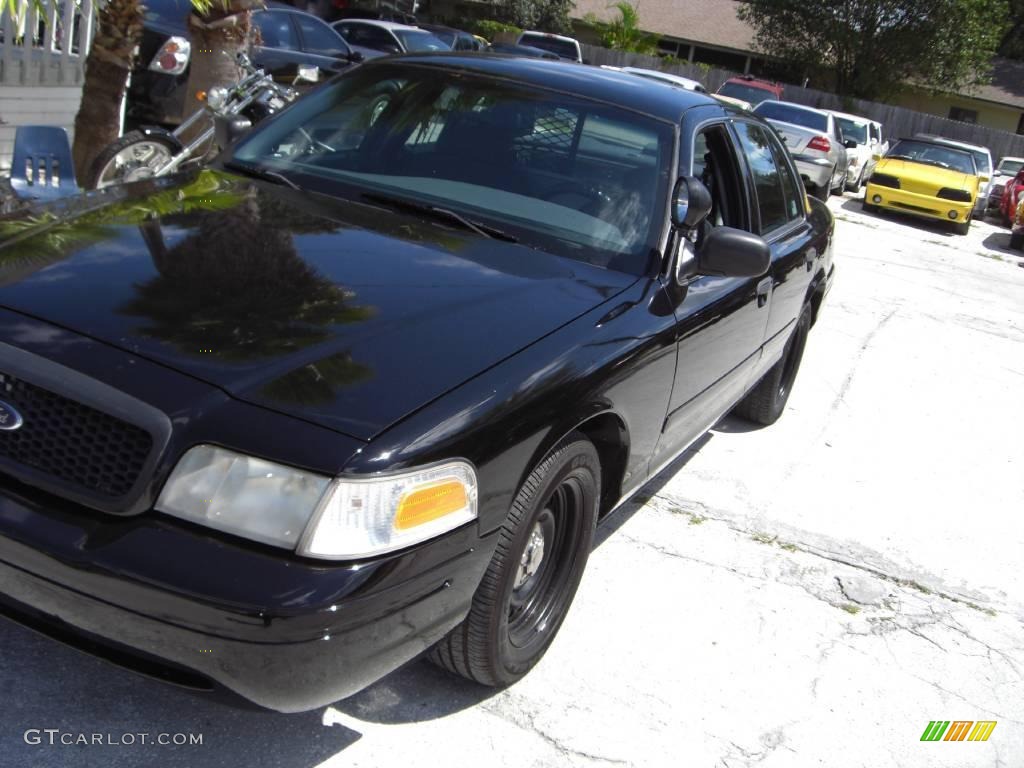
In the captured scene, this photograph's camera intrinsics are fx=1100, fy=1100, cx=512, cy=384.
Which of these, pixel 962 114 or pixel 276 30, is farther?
pixel 962 114

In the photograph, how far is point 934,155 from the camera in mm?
19312

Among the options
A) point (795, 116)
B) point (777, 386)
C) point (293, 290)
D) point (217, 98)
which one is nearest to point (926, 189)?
point (795, 116)

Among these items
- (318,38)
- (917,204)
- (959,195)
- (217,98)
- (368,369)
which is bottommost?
(917,204)

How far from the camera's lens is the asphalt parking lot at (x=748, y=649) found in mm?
2854

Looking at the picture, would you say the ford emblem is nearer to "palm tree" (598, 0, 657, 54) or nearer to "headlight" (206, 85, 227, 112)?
"headlight" (206, 85, 227, 112)

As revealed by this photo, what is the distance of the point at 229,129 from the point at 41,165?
2.29 meters

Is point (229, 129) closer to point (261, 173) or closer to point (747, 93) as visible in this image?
point (261, 173)

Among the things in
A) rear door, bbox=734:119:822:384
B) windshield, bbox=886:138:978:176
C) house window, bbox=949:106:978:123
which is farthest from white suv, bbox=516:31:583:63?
rear door, bbox=734:119:822:384

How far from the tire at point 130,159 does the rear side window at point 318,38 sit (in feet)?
23.7

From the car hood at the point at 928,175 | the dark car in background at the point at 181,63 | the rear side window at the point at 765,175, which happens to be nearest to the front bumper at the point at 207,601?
the rear side window at the point at 765,175

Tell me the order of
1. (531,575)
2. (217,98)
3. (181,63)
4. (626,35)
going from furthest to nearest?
(626,35), (181,63), (217,98), (531,575)

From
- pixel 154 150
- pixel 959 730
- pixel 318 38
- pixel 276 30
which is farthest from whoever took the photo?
pixel 318 38

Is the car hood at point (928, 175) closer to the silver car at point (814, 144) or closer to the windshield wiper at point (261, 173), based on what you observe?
the silver car at point (814, 144)

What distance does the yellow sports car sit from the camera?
17.8 m
